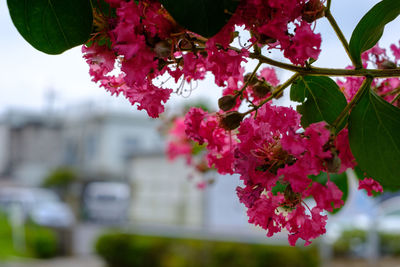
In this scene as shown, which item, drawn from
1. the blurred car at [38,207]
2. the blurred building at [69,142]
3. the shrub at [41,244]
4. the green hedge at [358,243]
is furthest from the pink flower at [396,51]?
the blurred building at [69,142]

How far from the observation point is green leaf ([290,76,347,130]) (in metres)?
0.34

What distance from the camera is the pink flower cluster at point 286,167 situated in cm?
27

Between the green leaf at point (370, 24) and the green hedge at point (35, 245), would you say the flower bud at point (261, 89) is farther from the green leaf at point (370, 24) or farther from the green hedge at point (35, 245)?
the green hedge at point (35, 245)

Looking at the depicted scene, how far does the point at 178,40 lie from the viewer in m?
0.27

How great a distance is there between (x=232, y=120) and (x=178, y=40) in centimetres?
9

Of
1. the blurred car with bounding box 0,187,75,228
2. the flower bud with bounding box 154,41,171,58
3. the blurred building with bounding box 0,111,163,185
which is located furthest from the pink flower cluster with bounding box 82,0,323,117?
the blurred building with bounding box 0,111,163,185

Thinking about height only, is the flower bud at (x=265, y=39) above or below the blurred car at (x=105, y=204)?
below

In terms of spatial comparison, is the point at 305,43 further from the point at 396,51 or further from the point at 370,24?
the point at 396,51

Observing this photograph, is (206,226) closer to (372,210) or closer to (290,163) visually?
(372,210)

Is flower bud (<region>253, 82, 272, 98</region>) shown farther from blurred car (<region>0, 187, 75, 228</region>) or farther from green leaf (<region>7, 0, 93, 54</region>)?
blurred car (<region>0, 187, 75, 228</region>)

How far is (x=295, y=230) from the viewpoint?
12.5 inches

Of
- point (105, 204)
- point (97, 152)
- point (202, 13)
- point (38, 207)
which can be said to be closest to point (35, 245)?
point (38, 207)

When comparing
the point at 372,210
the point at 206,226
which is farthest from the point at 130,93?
the point at 206,226

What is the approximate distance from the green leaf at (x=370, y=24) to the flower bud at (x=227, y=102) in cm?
9
